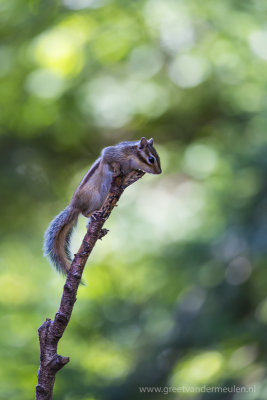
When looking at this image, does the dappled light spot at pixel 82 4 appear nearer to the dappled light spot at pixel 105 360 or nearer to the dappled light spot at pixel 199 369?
the dappled light spot at pixel 105 360

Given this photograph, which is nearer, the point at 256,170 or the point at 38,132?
the point at 256,170

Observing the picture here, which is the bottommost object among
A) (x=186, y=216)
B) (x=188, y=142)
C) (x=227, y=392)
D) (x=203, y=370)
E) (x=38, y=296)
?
(x=227, y=392)

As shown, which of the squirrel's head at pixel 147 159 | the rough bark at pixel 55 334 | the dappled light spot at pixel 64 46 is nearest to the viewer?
the rough bark at pixel 55 334

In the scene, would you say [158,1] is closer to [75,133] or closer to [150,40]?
[150,40]

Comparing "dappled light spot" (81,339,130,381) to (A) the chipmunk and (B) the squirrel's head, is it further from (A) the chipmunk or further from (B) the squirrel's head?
(B) the squirrel's head

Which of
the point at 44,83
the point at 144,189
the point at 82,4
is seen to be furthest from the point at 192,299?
the point at 82,4

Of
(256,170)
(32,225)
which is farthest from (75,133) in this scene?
(256,170)

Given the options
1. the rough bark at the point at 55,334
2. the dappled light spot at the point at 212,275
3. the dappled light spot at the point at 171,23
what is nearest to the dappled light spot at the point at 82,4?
the dappled light spot at the point at 171,23
